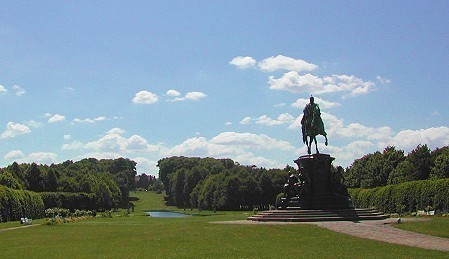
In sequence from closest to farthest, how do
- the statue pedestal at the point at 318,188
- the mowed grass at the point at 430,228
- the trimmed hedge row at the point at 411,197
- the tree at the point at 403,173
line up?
the mowed grass at the point at 430,228 → the statue pedestal at the point at 318,188 → the trimmed hedge row at the point at 411,197 → the tree at the point at 403,173

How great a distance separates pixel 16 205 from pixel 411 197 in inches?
2041

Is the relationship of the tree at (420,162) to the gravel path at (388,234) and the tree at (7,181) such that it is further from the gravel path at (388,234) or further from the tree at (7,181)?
the tree at (7,181)

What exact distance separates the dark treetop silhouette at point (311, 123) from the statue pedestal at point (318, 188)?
6.52 ft

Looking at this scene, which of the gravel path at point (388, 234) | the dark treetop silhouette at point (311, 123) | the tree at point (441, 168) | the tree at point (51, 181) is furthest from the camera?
the tree at point (51, 181)

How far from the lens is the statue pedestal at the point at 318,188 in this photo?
3772cm

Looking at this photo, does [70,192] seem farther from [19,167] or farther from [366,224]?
[366,224]

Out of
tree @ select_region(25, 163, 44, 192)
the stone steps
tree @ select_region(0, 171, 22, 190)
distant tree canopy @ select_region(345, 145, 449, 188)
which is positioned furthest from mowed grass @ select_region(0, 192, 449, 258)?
tree @ select_region(25, 163, 44, 192)

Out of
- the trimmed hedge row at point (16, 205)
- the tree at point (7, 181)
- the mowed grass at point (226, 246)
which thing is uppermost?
the tree at point (7, 181)

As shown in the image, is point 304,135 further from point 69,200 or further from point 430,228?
point 69,200

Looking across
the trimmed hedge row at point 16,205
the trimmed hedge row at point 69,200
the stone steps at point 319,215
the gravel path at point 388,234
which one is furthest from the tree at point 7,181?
the gravel path at point 388,234

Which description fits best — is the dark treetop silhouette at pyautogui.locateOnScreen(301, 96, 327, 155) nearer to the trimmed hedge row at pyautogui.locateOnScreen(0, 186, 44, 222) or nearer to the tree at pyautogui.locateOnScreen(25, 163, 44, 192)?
the trimmed hedge row at pyautogui.locateOnScreen(0, 186, 44, 222)

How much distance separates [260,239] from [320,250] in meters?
5.12

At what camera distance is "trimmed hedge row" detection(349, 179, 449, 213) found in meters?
57.9

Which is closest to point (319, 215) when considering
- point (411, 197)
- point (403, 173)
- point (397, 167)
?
point (411, 197)
